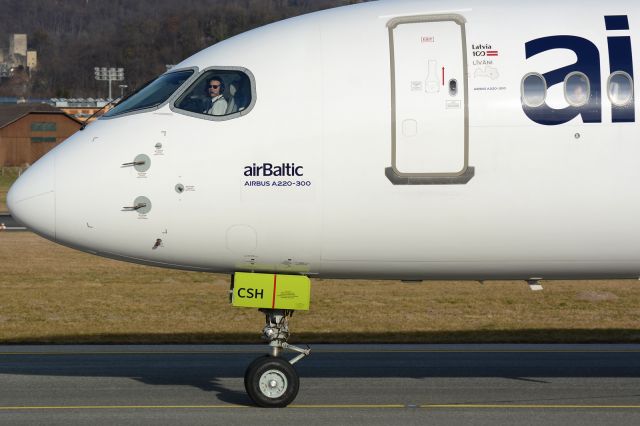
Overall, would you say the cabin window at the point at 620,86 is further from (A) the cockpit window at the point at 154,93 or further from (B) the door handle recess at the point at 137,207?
(B) the door handle recess at the point at 137,207

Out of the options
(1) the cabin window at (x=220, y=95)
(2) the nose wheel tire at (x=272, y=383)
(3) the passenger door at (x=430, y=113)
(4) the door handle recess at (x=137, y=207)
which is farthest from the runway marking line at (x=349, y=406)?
(1) the cabin window at (x=220, y=95)

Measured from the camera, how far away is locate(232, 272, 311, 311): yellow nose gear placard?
46.6 feet

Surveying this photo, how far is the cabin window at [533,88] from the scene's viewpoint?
45.0 ft

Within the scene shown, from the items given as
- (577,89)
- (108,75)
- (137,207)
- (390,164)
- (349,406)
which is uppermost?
(108,75)

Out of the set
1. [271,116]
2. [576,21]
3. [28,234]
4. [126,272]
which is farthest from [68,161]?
[28,234]

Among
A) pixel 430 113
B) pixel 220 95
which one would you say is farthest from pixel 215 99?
pixel 430 113

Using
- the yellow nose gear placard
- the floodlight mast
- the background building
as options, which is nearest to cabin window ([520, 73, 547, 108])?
the yellow nose gear placard

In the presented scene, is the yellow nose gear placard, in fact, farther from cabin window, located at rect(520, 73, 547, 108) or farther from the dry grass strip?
the dry grass strip

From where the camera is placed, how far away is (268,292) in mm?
14227

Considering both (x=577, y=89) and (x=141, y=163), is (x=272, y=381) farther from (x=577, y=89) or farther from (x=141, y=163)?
(x=577, y=89)

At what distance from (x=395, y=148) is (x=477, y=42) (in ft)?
5.31

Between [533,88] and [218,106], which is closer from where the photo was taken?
[533,88]

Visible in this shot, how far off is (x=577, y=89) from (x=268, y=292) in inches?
173

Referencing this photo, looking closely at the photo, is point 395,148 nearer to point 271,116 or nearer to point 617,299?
point 271,116
